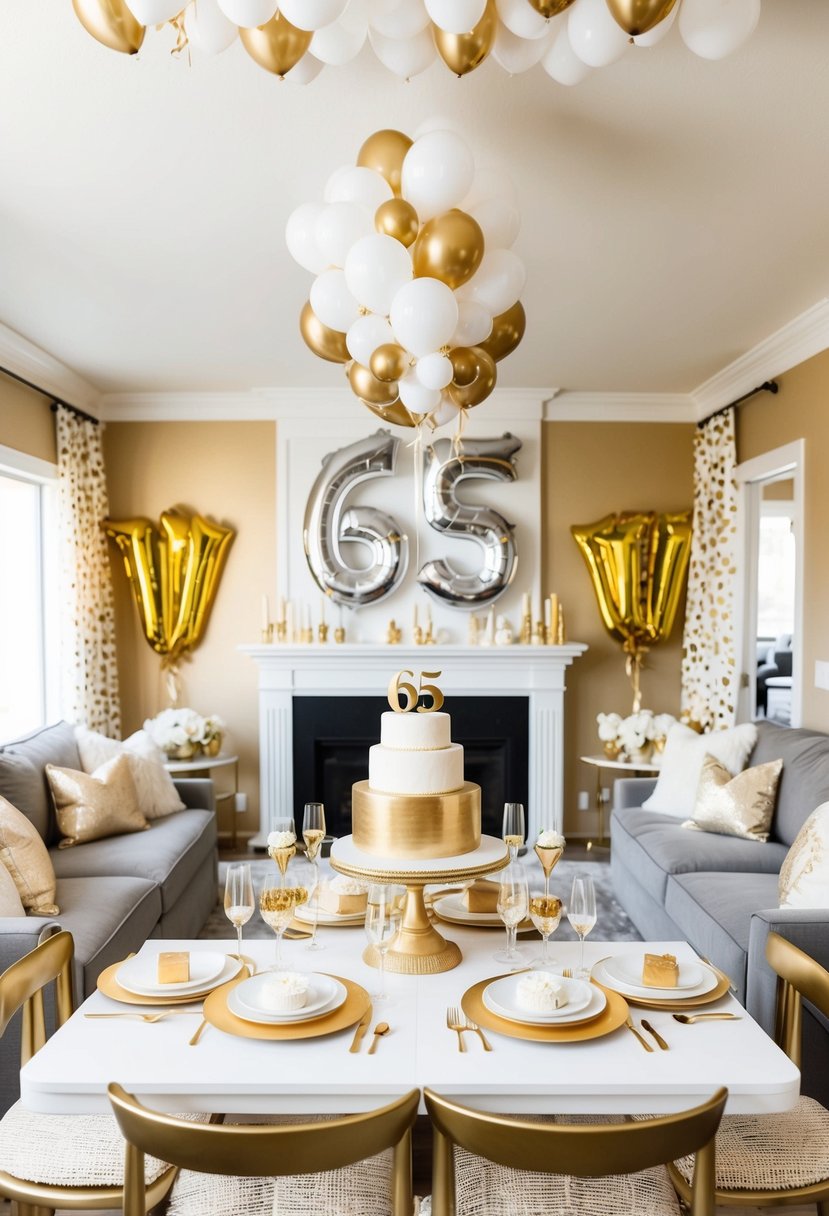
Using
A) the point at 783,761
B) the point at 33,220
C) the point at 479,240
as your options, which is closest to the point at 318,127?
the point at 479,240

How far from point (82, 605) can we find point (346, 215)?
11.0 feet

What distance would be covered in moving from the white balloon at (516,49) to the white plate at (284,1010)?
77.4 inches

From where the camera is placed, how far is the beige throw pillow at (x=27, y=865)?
2.78 metres

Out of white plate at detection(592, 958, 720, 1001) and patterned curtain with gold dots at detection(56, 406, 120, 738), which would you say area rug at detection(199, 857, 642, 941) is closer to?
patterned curtain with gold dots at detection(56, 406, 120, 738)

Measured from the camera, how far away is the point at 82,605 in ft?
16.4

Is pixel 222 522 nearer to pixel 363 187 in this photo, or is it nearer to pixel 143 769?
pixel 143 769

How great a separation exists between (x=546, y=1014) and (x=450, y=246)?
1742 millimetres

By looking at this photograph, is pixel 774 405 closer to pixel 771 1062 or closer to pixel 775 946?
pixel 775 946

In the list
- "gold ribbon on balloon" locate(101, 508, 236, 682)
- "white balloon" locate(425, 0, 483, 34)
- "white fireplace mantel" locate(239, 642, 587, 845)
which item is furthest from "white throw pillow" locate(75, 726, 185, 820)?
"white balloon" locate(425, 0, 483, 34)

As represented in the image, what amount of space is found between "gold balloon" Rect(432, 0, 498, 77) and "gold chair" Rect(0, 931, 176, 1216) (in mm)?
1973

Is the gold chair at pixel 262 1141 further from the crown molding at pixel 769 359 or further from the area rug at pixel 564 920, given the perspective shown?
the crown molding at pixel 769 359

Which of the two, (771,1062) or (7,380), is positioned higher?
(7,380)

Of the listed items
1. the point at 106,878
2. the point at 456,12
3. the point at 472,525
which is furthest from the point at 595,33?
the point at 472,525

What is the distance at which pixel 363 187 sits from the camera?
223 centimetres
